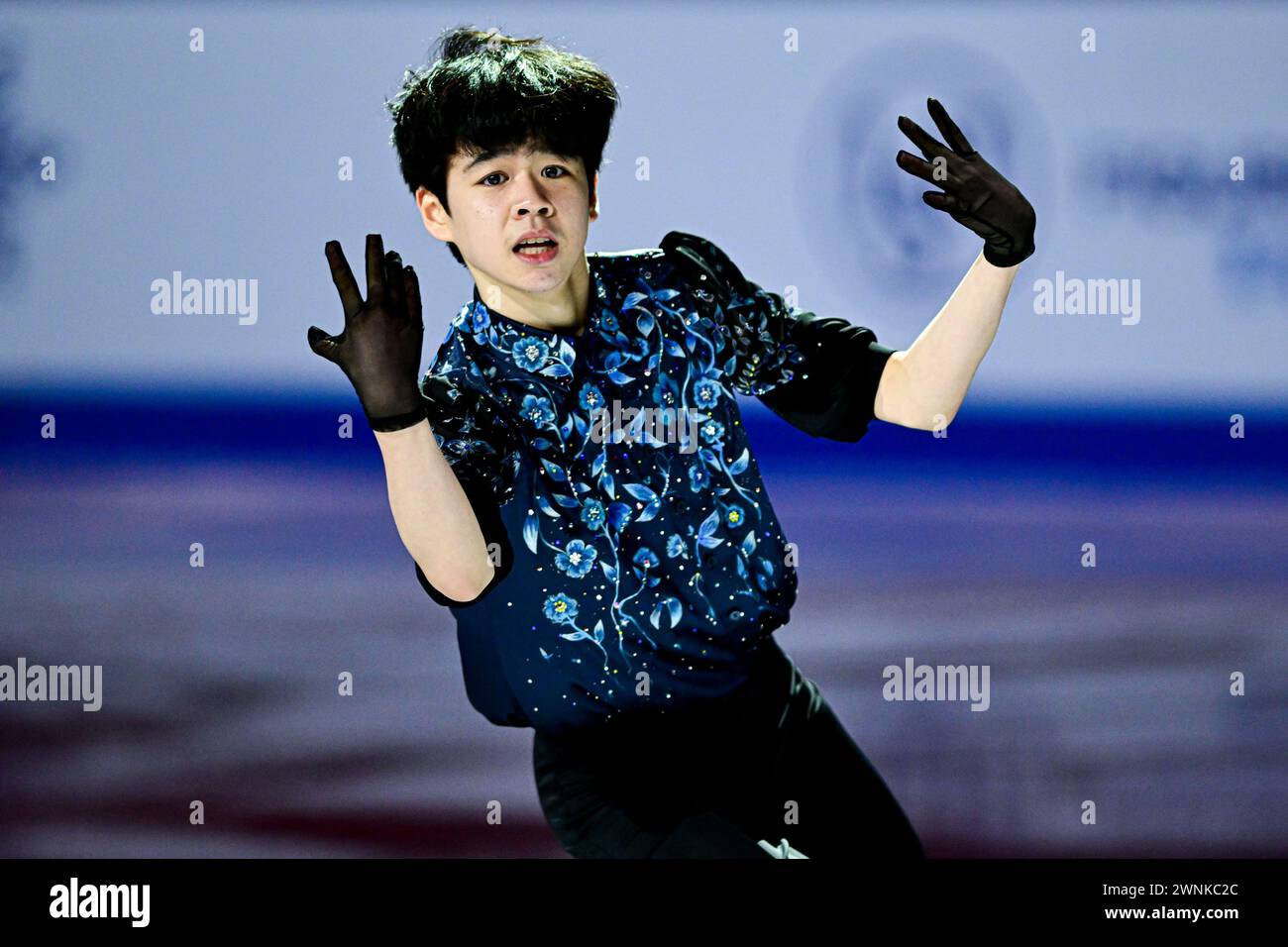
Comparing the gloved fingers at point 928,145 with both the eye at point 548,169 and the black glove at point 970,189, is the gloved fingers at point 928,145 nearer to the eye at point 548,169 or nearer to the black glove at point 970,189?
the black glove at point 970,189

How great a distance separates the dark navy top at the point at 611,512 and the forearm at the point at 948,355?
23 cm

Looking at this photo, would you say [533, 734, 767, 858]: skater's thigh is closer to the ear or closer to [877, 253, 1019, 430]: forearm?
[877, 253, 1019, 430]: forearm

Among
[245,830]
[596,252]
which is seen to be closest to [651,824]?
[596,252]

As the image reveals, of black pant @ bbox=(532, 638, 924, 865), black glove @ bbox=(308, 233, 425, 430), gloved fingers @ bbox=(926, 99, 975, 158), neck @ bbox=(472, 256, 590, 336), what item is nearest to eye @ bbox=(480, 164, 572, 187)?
neck @ bbox=(472, 256, 590, 336)

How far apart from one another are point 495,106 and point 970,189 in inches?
23.1

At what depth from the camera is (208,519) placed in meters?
4.43

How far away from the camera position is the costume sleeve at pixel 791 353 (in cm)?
199

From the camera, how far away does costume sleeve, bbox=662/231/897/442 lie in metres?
1.99

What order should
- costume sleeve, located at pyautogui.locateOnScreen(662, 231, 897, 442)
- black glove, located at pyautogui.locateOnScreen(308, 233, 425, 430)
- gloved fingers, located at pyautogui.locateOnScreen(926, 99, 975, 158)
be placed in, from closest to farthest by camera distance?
black glove, located at pyautogui.locateOnScreen(308, 233, 425, 430) < gloved fingers, located at pyautogui.locateOnScreen(926, 99, 975, 158) < costume sleeve, located at pyautogui.locateOnScreen(662, 231, 897, 442)

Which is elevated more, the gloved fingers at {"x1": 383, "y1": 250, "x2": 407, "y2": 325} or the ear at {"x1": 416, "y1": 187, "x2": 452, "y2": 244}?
the ear at {"x1": 416, "y1": 187, "x2": 452, "y2": 244}

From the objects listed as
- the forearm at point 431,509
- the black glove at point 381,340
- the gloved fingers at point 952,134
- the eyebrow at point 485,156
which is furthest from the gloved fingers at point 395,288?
the gloved fingers at point 952,134

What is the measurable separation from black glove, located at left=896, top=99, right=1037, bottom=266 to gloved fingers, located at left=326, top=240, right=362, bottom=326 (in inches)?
26.6

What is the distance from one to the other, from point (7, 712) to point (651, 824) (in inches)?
72.0
